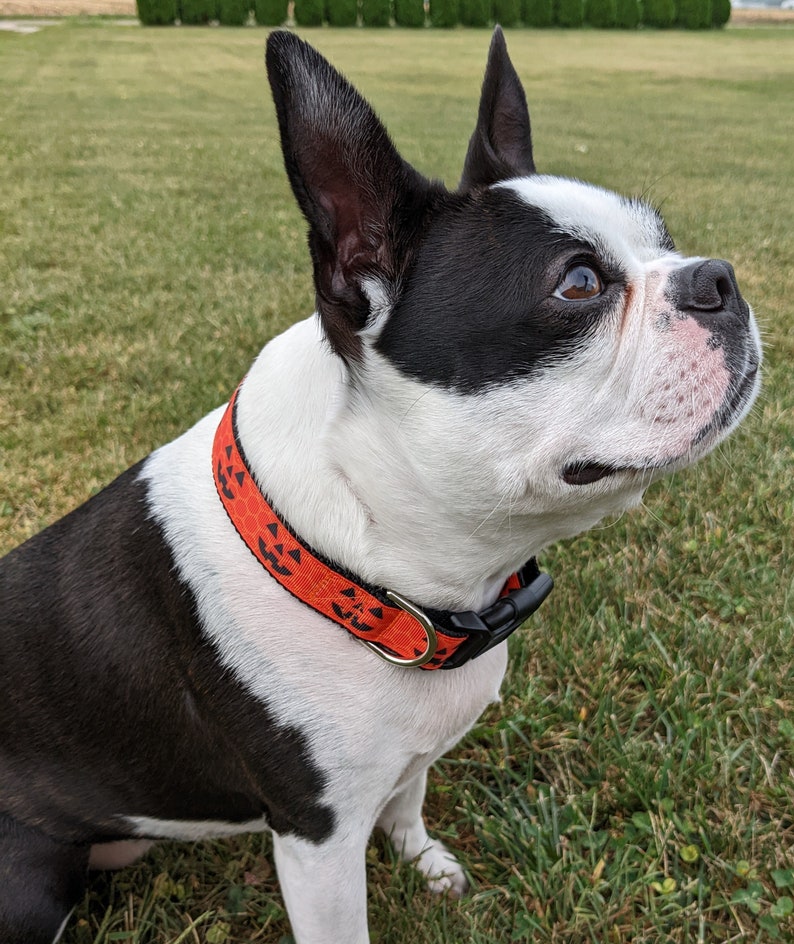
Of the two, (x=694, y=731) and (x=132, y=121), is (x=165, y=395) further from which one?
(x=132, y=121)

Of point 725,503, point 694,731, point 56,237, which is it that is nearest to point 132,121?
point 56,237

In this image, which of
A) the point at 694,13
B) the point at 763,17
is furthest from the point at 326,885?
the point at 763,17

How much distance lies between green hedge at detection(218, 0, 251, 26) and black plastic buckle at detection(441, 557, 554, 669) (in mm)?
36308

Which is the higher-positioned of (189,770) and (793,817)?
(189,770)

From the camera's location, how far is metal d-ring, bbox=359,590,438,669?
1.63 m

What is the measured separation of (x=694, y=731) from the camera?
2.47 meters

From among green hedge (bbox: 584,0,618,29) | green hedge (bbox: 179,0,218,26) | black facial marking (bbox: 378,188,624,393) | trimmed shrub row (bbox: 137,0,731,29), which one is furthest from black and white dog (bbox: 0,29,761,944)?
green hedge (bbox: 584,0,618,29)

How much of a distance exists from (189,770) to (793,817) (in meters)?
1.65

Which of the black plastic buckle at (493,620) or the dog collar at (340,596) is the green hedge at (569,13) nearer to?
the black plastic buckle at (493,620)

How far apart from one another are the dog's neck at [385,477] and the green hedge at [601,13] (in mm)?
38905

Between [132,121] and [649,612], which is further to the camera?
[132,121]

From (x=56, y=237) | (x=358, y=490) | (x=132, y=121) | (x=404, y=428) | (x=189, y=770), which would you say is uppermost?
(x=404, y=428)

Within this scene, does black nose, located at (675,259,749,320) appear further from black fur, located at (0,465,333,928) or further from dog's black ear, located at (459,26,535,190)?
black fur, located at (0,465,333,928)

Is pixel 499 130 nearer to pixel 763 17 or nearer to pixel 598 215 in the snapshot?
pixel 598 215
